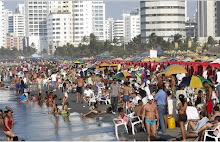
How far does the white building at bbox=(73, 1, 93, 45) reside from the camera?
195 meters

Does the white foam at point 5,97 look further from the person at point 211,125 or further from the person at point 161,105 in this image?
the person at point 211,125

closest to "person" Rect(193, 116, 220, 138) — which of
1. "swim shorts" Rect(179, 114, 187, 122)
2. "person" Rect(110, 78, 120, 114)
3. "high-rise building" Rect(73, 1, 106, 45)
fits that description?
"swim shorts" Rect(179, 114, 187, 122)

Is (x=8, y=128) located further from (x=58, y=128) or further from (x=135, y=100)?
(x=135, y=100)

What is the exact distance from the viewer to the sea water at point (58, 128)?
16.6 m

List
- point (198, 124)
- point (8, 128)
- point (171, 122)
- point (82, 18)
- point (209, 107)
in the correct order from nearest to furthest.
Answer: point (198, 124)
point (209, 107)
point (8, 128)
point (171, 122)
point (82, 18)

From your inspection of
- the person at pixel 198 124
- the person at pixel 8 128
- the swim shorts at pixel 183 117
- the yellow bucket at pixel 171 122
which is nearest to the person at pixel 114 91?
the yellow bucket at pixel 171 122

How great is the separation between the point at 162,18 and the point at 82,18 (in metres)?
64.4

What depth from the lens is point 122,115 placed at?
1645 centimetres

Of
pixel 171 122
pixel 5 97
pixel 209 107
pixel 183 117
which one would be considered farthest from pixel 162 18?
pixel 183 117

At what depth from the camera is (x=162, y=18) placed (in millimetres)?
136375

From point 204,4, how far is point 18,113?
164 meters

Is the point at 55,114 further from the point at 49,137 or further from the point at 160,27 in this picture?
the point at 160,27

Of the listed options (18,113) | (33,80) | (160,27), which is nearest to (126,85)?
(18,113)

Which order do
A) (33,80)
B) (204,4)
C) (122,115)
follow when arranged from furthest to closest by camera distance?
(204,4), (33,80), (122,115)
